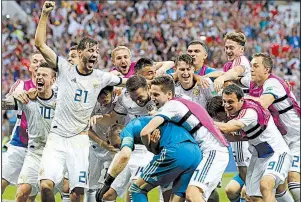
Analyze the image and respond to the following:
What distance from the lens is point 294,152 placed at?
1071 centimetres

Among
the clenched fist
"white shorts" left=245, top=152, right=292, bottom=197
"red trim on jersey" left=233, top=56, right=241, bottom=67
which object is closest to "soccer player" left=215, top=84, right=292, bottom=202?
"white shorts" left=245, top=152, right=292, bottom=197

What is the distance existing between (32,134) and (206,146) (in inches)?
115

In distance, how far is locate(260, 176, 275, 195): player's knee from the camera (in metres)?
9.39

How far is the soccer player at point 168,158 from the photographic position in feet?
27.4

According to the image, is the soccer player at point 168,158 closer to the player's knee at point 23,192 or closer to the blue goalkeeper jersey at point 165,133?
the blue goalkeeper jersey at point 165,133

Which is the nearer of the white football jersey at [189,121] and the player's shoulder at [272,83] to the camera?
the white football jersey at [189,121]

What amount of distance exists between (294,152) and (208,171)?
8.75 ft

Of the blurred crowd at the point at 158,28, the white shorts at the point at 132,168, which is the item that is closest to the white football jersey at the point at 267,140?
the white shorts at the point at 132,168

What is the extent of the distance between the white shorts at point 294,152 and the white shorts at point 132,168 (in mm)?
1946

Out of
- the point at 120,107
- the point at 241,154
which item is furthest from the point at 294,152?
the point at 120,107

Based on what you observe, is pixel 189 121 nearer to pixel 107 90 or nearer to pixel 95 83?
pixel 95 83

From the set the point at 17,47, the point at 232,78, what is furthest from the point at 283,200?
the point at 17,47

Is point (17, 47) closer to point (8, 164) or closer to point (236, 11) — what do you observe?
point (236, 11)

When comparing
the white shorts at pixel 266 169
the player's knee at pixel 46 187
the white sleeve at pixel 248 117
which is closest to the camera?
the white sleeve at pixel 248 117
